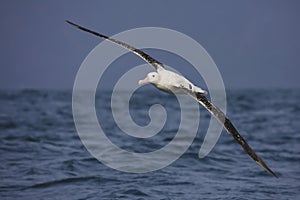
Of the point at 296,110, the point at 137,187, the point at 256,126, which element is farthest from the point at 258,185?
the point at 296,110

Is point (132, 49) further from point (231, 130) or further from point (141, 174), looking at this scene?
point (141, 174)

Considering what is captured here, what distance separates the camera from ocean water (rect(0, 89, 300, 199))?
1442cm

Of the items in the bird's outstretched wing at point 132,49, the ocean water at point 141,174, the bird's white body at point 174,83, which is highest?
the bird's outstretched wing at point 132,49

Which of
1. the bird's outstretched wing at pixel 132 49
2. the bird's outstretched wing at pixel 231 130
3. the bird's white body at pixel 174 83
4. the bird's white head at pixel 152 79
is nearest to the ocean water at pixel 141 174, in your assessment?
the bird's white body at pixel 174 83

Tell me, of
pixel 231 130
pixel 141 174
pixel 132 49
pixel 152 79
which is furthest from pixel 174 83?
pixel 141 174

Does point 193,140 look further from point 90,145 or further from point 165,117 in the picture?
point 165,117

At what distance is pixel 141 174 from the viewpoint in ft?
53.1

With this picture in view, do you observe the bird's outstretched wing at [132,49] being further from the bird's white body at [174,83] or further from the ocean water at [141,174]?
the ocean water at [141,174]

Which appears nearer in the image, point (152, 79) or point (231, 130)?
point (231, 130)

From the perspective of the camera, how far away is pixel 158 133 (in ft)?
81.8

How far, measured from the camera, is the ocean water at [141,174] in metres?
14.4

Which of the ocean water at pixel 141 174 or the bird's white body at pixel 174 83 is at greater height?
the bird's white body at pixel 174 83

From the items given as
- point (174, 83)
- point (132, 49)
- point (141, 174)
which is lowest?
point (141, 174)

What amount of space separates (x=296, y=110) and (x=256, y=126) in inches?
335
